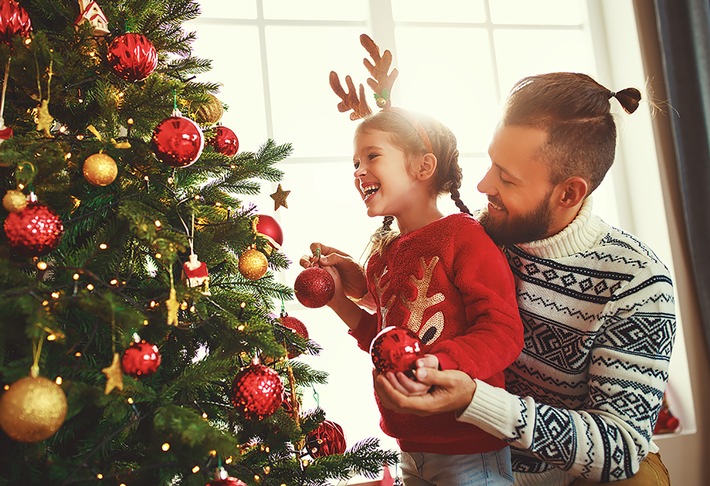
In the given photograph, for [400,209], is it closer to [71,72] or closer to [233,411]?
[233,411]

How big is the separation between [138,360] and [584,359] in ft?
2.70

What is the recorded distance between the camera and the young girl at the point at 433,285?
1079 millimetres

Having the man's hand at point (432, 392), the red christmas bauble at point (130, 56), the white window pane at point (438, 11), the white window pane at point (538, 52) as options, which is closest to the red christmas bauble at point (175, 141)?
the red christmas bauble at point (130, 56)

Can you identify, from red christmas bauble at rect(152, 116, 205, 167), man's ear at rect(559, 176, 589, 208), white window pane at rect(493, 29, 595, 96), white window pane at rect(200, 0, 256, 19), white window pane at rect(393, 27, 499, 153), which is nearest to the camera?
red christmas bauble at rect(152, 116, 205, 167)

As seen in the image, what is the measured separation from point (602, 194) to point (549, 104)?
136 centimetres

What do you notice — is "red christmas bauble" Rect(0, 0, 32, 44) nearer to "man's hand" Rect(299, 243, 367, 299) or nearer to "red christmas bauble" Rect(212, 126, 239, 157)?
"red christmas bauble" Rect(212, 126, 239, 157)

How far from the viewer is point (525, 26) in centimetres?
249

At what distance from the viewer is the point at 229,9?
2207 millimetres

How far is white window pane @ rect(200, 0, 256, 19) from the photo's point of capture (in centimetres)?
217

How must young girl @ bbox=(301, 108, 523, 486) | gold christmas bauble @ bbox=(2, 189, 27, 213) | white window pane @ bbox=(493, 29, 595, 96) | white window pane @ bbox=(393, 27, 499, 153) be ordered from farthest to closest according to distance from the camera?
white window pane @ bbox=(493, 29, 595, 96) < white window pane @ bbox=(393, 27, 499, 153) < young girl @ bbox=(301, 108, 523, 486) < gold christmas bauble @ bbox=(2, 189, 27, 213)

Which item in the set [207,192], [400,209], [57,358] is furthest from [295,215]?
[57,358]

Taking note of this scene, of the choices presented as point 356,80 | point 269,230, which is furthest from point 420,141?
point 356,80

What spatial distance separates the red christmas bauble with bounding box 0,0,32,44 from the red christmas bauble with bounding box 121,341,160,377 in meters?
0.52

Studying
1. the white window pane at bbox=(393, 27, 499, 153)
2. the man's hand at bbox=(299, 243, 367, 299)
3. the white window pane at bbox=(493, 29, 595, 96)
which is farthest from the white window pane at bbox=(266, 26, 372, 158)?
the man's hand at bbox=(299, 243, 367, 299)
